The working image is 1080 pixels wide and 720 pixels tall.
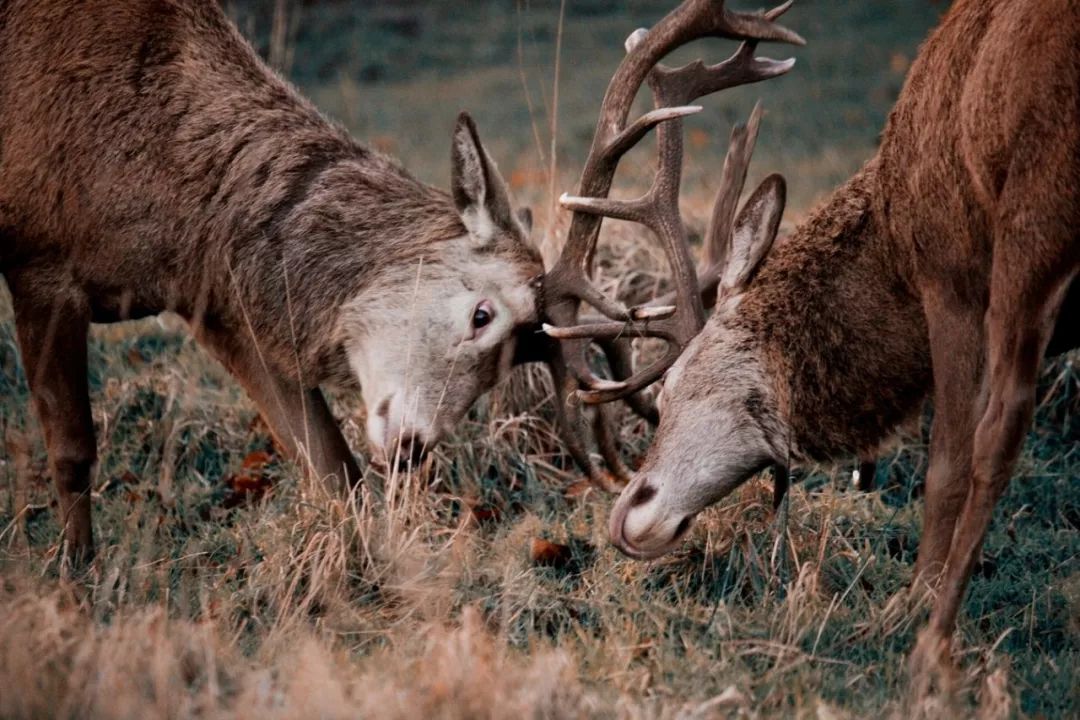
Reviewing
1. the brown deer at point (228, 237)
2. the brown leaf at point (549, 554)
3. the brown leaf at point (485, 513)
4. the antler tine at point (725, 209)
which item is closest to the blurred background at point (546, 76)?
→ the antler tine at point (725, 209)

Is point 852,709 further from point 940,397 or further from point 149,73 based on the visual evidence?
point 149,73

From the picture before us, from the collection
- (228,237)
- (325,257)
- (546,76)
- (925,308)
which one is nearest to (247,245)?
(228,237)

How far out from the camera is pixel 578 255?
5133 millimetres

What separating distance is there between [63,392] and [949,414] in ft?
10.7

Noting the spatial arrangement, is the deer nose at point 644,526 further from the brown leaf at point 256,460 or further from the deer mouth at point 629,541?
the brown leaf at point 256,460

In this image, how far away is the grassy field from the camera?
10.8 ft

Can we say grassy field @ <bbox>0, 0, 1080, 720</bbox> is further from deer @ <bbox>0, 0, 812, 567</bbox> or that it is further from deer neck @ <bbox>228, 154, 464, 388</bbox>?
deer neck @ <bbox>228, 154, 464, 388</bbox>

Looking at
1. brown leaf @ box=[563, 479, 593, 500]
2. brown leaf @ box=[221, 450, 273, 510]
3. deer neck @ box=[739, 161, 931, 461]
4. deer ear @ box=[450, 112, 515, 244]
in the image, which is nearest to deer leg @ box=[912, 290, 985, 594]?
deer neck @ box=[739, 161, 931, 461]

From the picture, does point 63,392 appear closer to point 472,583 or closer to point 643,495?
point 472,583

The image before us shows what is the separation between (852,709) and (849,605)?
2.79 ft

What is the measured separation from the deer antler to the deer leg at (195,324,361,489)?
100 cm

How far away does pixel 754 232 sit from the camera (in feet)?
15.9

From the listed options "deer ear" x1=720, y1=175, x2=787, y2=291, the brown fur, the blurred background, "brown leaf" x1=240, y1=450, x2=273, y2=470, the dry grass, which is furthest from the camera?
the blurred background

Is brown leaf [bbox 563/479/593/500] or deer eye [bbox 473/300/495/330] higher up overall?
deer eye [bbox 473/300/495/330]
